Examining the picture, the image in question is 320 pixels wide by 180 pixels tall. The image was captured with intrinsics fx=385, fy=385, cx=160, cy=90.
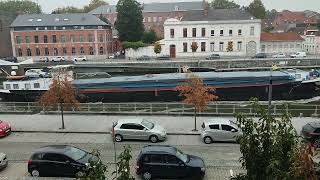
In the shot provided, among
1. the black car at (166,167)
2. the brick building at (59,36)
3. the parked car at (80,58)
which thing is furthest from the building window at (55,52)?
the black car at (166,167)

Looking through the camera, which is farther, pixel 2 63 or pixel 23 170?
pixel 2 63

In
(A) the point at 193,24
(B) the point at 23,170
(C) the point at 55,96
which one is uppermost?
(A) the point at 193,24

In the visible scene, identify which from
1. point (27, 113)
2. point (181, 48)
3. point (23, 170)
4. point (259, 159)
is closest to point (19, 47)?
point (181, 48)

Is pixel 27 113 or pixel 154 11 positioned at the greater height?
pixel 154 11

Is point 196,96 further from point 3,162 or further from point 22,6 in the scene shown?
point 22,6

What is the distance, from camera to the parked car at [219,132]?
22.7m

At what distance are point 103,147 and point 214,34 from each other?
54553 millimetres

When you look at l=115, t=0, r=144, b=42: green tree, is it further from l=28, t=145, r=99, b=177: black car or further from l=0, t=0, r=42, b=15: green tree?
l=0, t=0, r=42, b=15: green tree

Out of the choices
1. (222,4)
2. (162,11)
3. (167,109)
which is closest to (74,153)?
(167,109)

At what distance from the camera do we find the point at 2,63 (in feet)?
186

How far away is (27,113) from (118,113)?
763cm

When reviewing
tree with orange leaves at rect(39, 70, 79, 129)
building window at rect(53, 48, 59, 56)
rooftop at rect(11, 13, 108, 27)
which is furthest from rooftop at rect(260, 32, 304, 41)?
tree with orange leaves at rect(39, 70, 79, 129)

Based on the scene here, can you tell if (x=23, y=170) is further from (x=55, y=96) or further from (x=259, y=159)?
(x=259, y=159)

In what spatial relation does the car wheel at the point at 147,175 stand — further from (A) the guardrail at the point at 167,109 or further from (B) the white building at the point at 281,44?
(B) the white building at the point at 281,44
